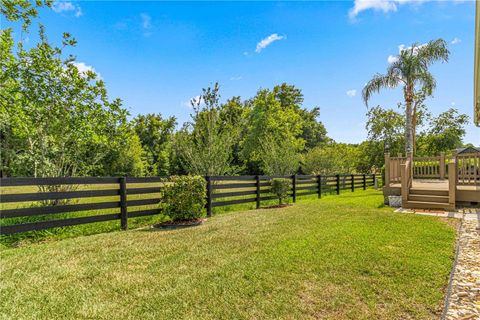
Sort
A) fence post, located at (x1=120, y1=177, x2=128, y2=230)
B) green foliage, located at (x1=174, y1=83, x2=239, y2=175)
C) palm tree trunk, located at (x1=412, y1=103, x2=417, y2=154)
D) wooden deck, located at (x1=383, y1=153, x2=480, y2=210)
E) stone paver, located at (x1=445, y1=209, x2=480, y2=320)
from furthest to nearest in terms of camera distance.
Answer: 1. palm tree trunk, located at (x1=412, y1=103, x2=417, y2=154)
2. green foliage, located at (x1=174, y1=83, x2=239, y2=175)
3. wooden deck, located at (x1=383, y1=153, x2=480, y2=210)
4. fence post, located at (x1=120, y1=177, x2=128, y2=230)
5. stone paver, located at (x1=445, y1=209, x2=480, y2=320)

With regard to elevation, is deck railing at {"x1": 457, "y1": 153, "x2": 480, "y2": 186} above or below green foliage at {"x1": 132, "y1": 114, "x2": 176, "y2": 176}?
below

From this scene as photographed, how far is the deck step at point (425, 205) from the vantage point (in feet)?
24.0

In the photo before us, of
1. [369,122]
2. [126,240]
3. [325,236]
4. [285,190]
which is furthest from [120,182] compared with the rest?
[369,122]

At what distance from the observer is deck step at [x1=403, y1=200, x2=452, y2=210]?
7.31 metres

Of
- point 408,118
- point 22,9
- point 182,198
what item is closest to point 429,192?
point 408,118

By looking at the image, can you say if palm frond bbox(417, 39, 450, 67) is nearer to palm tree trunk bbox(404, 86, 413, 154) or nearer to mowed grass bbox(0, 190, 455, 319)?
palm tree trunk bbox(404, 86, 413, 154)

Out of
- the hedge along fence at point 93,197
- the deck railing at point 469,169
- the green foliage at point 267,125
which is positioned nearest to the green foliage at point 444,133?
the green foliage at point 267,125

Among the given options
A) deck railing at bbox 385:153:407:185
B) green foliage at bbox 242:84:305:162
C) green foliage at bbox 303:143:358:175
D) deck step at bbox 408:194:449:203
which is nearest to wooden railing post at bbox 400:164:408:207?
deck step at bbox 408:194:449:203

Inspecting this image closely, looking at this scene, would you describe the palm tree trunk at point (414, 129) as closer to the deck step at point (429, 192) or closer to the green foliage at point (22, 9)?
the deck step at point (429, 192)

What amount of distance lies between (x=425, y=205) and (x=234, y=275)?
7416 millimetres

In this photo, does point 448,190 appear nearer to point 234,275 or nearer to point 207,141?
point 207,141

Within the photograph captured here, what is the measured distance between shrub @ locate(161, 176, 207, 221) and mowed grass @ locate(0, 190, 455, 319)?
37.9 inches

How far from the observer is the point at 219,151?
29.7ft

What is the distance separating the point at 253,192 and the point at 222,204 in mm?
1503
